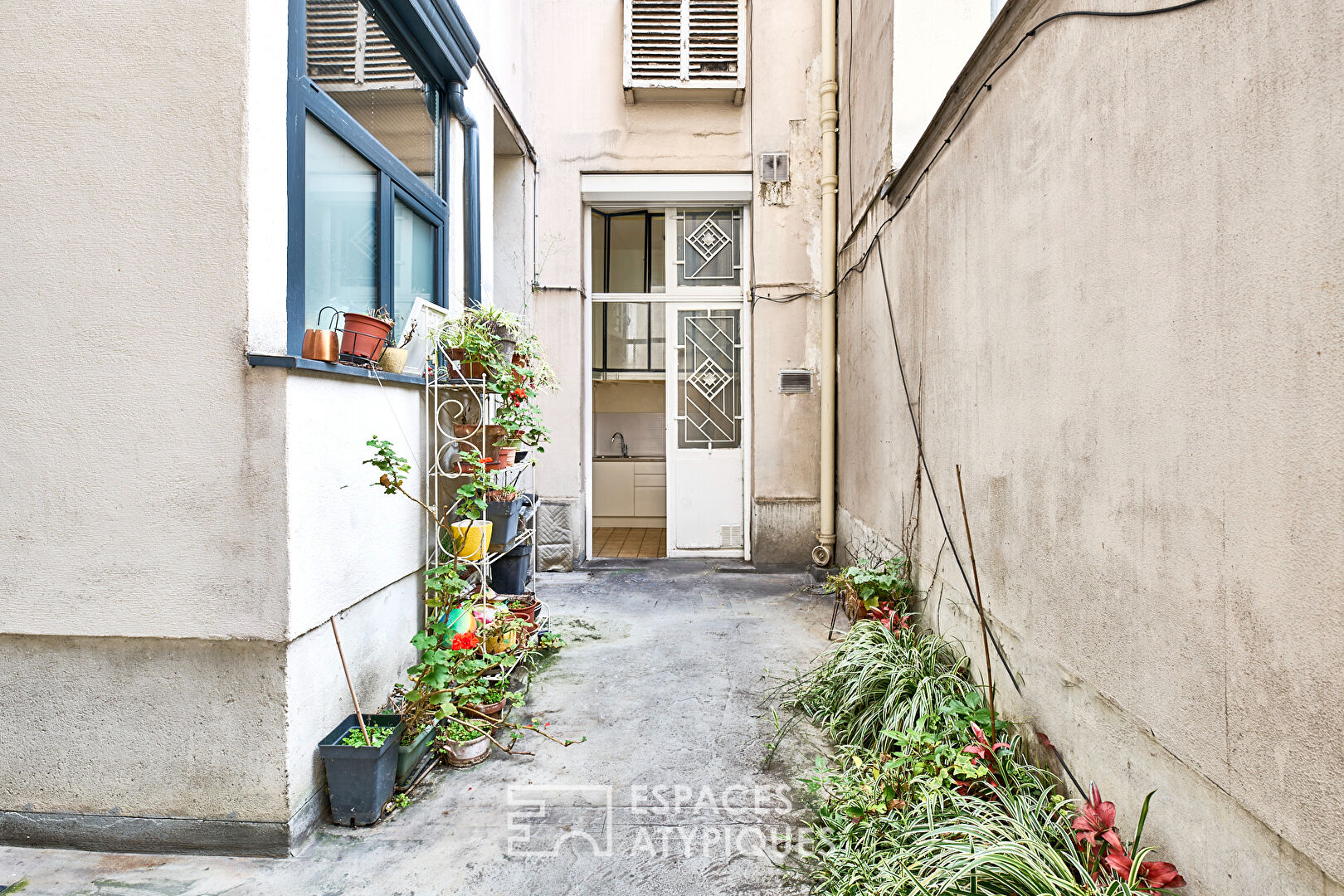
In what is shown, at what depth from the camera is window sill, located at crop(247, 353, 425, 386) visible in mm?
1811

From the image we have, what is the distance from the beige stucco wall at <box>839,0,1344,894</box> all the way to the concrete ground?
3.05 ft

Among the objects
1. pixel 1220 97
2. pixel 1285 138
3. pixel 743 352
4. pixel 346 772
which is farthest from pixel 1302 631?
pixel 743 352

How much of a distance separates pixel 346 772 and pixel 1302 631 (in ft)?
7.41

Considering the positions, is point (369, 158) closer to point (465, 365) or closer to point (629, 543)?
point (465, 365)

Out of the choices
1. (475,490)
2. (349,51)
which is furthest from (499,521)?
(349,51)

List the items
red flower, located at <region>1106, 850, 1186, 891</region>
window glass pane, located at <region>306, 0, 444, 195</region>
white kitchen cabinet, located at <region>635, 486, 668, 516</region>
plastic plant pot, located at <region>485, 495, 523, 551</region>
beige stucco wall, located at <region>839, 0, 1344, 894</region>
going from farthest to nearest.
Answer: white kitchen cabinet, located at <region>635, 486, 668, 516</region>
plastic plant pot, located at <region>485, 495, 523, 551</region>
window glass pane, located at <region>306, 0, 444, 195</region>
red flower, located at <region>1106, 850, 1186, 891</region>
beige stucco wall, located at <region>839, 0, 1344, 894</region>

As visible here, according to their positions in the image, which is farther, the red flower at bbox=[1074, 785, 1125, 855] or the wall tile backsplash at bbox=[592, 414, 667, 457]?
the wall tile backsplash at bbox=[592, 414, 667, 457]

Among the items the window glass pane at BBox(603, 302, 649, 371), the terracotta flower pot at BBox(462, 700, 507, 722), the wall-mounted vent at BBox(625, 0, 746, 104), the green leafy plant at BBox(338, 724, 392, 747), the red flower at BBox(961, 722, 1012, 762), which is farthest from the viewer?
the window glass pane at BBox(603, 302, 649, 371)

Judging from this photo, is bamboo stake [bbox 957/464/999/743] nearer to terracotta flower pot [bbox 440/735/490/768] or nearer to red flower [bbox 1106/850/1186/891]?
red flower [bbox 1106/850/1186/891]

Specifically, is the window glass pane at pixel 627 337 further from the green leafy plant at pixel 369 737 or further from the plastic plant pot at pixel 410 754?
the green leafy plant at pixel 369 737

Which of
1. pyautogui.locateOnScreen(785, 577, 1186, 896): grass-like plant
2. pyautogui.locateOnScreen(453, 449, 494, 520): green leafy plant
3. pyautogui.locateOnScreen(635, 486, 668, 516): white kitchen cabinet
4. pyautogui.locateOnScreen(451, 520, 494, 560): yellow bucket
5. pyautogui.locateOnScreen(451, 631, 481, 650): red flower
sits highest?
pyautogui.locateOnScreen(453, 449, 494, 520): green leafy plant

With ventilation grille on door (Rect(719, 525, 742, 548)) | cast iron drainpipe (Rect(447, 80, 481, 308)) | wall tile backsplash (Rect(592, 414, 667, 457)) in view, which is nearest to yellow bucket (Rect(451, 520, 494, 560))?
cast iron drainpipe (Rect(447, 80, 481, 308))

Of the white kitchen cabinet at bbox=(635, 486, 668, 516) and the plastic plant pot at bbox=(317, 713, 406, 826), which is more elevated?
the white kitchen cabinet at bbox=(635, 486, 668, 516)

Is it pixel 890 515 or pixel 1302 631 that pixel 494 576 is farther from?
pixel 1302 631
